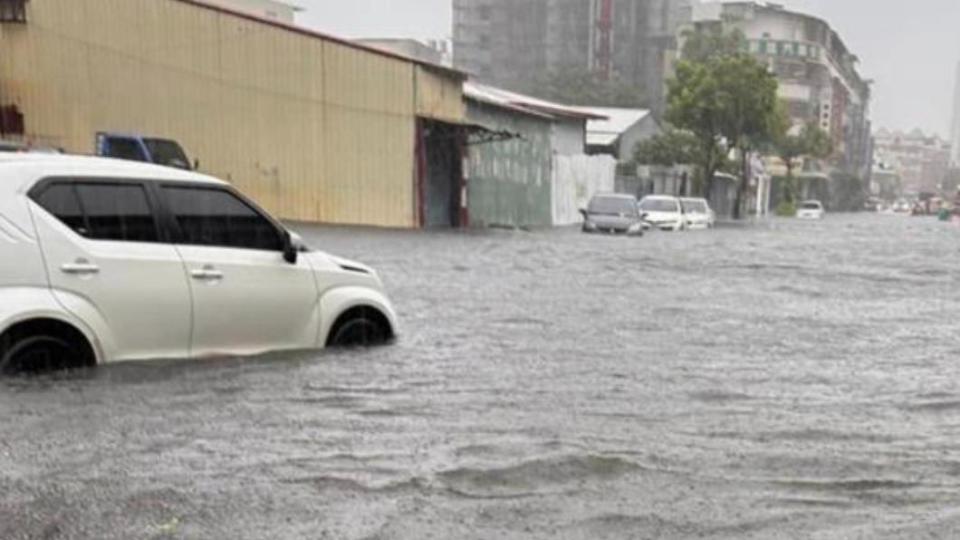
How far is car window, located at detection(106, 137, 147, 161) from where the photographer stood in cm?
2178

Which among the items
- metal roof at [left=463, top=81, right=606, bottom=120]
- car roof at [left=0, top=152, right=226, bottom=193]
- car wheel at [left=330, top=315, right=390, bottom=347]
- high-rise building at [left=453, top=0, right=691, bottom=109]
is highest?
high-rise building at [left=453, top=0, right=691, bottom=109]

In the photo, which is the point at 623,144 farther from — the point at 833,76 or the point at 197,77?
the point at 833,76

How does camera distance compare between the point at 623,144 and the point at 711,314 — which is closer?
the point at 711,314

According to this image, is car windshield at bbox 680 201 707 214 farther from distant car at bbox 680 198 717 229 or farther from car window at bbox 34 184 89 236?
car window at bbox 34 184 89 236

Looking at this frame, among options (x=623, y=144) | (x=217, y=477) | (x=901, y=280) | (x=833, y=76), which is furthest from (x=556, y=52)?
(x=217, y=477)

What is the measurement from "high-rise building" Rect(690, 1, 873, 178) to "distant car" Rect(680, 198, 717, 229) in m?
59.2

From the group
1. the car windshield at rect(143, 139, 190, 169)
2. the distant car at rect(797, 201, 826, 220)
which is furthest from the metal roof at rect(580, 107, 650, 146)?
the car windshield at rect(143, 139, 190, 169)

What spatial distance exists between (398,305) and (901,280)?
1167 centimetres

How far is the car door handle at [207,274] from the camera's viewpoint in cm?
729

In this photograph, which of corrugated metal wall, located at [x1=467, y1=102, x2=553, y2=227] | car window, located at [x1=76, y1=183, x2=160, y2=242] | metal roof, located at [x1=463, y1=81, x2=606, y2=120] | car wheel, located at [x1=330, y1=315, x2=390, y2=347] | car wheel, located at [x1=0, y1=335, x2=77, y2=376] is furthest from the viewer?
metal roof, located at [x1=463, y1=81, x2=606, y2=120]

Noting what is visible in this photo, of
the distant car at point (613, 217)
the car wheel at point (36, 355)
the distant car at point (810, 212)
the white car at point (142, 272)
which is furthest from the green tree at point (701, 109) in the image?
the car wheel at point (36, 355)

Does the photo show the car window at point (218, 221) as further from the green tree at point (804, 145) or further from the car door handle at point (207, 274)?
the green tree at point (804, 145)

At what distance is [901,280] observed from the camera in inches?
766

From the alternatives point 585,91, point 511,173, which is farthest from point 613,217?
point 585,91
